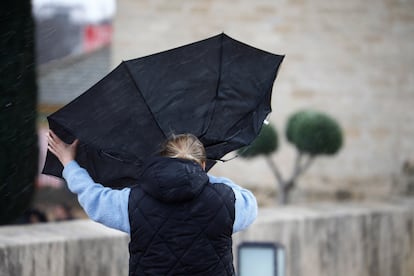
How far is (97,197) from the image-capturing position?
11.2ft

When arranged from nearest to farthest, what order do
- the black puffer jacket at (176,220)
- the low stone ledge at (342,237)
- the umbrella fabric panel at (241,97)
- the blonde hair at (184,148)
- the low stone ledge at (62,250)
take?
the black puffer jacket at (176,220) < the blonde hair at (184,148) < the umbrella fabric panel at (241,97) < the low stone ledge at (62,250) < the low stone ledge at (342,237)

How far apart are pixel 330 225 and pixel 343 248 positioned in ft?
0.85

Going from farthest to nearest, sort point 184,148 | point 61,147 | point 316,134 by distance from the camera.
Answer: point 316,134 → point 61,147 → point 184,148

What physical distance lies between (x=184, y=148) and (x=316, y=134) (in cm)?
513

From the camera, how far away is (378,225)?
727cm

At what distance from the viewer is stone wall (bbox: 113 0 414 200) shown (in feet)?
35.9

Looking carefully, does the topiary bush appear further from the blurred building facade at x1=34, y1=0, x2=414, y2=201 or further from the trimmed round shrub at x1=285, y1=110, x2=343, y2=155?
the blurred building facade at x1=34, y1=0, x2=414, y2=201

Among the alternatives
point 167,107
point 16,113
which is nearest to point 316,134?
point 16,113

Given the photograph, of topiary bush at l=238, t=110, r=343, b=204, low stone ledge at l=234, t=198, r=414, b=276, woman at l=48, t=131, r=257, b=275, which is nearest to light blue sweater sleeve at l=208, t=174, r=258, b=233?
woman at l=48, t=131, r=257, b=275

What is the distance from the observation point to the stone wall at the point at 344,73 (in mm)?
10930

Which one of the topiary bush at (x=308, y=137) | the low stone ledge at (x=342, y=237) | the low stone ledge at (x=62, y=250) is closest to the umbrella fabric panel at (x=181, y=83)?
the low stone ledge at (x=62, y=250)

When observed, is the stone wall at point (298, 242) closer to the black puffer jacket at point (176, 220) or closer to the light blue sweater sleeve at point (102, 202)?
the light blue sweater sleeve at point (102, 202)

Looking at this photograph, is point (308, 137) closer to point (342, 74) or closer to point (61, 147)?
point (342, 74)

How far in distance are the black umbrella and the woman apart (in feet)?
1.08
